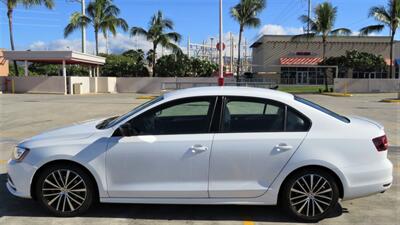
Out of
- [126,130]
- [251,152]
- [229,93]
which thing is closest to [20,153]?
[126,130]

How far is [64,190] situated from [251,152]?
215 cm

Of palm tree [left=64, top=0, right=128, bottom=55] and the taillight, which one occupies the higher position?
palm tree [left=64, top=0, right=128, bottom=55]

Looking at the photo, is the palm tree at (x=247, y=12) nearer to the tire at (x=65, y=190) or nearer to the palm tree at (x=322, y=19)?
the palm tree at (x=322, y=19)

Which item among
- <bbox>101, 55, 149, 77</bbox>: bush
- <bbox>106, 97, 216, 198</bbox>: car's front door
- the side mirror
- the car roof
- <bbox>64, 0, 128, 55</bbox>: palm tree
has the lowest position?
<bbox>106, 97, 216, 198</bbox>: car's front door

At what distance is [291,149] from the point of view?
5.12m

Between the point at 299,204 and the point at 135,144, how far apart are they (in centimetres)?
196

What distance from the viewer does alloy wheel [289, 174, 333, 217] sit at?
5195 mm

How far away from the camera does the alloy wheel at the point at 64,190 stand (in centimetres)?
525

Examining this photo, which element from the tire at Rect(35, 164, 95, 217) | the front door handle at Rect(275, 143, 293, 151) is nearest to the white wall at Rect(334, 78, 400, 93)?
the front door handle at Rect(275, 143, 293, 151)

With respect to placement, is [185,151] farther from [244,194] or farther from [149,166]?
[244,194]

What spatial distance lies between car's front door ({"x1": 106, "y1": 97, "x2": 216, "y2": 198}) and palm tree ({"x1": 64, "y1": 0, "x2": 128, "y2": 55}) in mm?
42935

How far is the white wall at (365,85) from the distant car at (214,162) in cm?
4006

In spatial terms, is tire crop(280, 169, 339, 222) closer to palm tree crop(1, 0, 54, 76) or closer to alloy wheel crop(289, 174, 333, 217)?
alloy wheel crop(289, 174, 333, 217)

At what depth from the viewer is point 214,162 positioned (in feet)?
16.8
